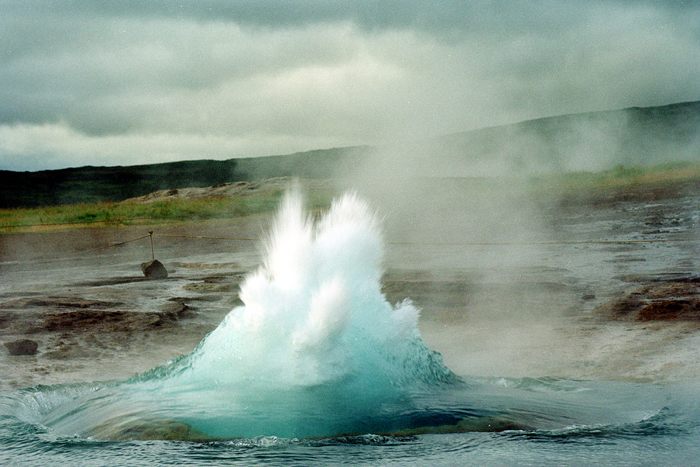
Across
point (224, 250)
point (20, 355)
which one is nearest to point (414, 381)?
point (20, 355)

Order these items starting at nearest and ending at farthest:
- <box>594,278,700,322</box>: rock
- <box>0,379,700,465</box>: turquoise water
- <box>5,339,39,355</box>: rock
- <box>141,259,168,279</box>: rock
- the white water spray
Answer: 1. <box>0,379,700,465</box>: turquoise water
2. the white water spray
3. <box>5,339,39,355</box>: rock
4. <box>594,278,700,322</box>: rock
5. <box>141,259,168,279</box>: rock

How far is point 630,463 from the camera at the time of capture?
5.61m

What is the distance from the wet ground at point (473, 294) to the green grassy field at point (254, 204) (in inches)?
127

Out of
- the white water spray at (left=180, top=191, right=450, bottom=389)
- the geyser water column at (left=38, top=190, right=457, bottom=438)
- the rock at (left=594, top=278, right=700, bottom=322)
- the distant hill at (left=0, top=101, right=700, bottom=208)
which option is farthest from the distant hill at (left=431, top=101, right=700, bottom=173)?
the geyser water column at (left=38, top=190, right=457, bottom=438)

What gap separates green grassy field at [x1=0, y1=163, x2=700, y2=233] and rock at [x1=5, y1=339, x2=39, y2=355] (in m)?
18.1

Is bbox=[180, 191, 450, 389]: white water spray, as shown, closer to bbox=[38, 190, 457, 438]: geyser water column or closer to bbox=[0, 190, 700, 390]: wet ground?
bbox=[38, 190, 457, 438]: geyser water column

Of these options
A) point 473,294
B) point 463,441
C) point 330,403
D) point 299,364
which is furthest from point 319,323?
point 473,294

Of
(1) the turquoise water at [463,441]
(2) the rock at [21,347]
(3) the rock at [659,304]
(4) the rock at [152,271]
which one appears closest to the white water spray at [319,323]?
(1) the turquoise water at [463,441]

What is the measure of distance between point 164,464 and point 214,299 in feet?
27.1

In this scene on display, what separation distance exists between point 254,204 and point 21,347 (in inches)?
826

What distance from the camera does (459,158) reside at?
51.7 meters

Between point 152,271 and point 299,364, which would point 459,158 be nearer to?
point 152,271

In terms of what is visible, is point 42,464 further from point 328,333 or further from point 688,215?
point 688,215

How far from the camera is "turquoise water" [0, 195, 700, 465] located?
230 inches
